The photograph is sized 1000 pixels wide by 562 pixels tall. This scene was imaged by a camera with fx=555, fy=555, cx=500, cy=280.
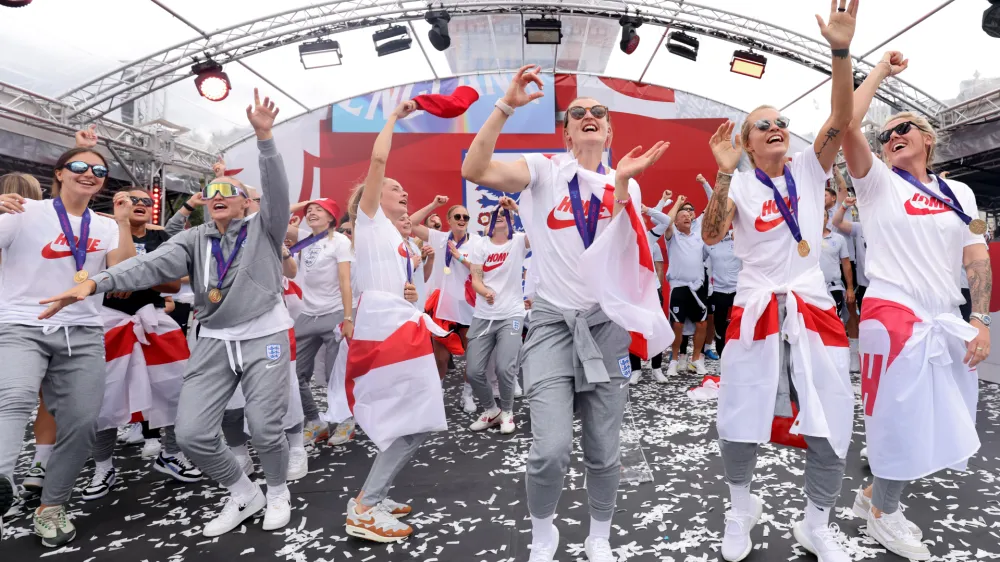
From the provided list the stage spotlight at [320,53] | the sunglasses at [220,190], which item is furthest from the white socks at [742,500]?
the stage spotlight at [320,53]

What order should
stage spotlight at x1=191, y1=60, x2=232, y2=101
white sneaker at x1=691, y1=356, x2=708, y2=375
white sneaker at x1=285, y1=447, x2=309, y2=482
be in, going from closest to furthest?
1. white sneaker at x1=285, y1=447, x2=309, y2=482
2. white sneaker at x1=691, y1=356, x2=708, y2=375
3. stage spotlight at x1=191, y1=60, x2=232, y2=101

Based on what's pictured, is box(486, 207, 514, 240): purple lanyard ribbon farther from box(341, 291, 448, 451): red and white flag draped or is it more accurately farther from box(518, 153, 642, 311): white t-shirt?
box(518, 153, 642, 311): white t-shirt

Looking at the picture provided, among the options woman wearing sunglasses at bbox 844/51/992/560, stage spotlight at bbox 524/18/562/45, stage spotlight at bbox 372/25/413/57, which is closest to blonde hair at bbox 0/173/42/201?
woman wearing sunglasses at bbox 844/51/992/560

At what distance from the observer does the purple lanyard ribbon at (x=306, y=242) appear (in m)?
4.43

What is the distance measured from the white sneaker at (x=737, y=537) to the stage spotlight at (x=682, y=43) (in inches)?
307

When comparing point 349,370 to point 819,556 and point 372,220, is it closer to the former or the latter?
point 372,220

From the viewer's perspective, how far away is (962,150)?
29.1 feet

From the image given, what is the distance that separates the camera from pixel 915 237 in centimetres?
257

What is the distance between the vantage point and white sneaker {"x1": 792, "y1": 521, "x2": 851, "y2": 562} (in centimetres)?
234

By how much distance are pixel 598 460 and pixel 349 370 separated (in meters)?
1.46

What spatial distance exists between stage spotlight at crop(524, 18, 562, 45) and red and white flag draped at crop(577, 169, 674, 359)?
690 centimetres

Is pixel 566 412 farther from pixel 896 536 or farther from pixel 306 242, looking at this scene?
pixel 306 242

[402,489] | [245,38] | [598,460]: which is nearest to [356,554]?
[402,489]

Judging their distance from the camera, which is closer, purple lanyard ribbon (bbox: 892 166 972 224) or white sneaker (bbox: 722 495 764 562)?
white sneaker (bbox: 722 495 764 562)
